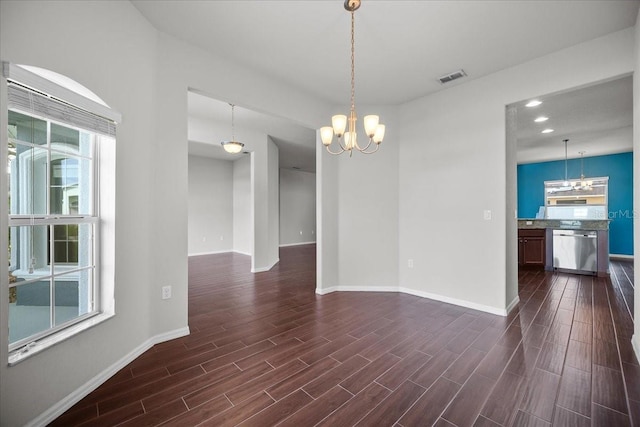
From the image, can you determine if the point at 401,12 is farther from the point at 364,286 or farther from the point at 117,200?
the point at 364,286

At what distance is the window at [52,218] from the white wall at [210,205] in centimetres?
567

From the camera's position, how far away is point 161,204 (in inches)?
97.3

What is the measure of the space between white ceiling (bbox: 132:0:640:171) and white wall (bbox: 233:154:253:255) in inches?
187

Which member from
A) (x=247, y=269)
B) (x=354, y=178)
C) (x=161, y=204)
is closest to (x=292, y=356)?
(x=161, y=204)

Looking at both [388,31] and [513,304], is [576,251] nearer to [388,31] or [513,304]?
[513,304]

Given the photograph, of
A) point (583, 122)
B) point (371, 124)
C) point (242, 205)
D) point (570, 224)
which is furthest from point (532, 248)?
point (242, 205)

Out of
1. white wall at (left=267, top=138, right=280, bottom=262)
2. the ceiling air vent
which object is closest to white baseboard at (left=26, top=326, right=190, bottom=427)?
white wall at (left=267, top=138, right=280, bottom=262)

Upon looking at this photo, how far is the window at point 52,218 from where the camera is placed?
154cm

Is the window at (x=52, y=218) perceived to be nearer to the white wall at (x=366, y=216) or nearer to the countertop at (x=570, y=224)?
the white wall at (x=366, y=216)

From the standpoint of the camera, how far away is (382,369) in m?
2.06

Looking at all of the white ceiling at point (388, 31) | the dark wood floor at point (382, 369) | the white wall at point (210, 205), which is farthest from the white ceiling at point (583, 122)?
the white wall at point (210, 205)

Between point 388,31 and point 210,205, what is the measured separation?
6661 millimetres

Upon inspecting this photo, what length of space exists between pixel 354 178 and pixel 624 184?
7.70m

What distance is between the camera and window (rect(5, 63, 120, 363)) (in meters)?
1.54
